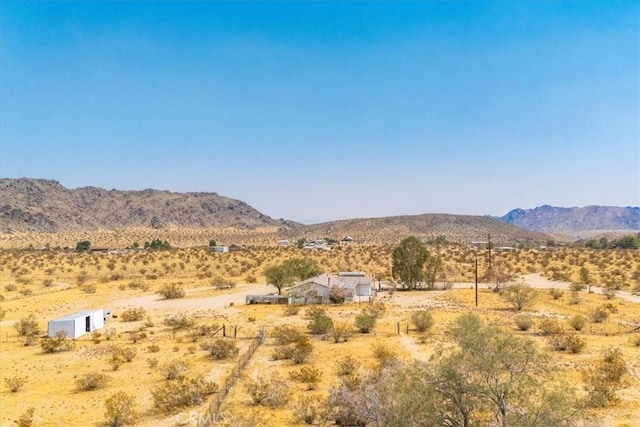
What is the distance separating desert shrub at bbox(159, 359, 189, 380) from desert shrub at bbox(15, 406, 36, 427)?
5.91 meters

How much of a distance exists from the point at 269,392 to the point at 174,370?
627 cm

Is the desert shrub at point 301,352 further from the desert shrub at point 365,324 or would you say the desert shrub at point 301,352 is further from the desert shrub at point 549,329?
the desert shrub at point 549,329

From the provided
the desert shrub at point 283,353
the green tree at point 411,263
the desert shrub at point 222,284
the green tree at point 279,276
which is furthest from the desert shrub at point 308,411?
the desert shrub at point 222,284

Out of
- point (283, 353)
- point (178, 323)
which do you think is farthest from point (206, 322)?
point (283, 353)

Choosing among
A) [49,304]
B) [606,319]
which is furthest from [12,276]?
[606,319]

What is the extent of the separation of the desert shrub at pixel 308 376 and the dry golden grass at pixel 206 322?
0.33 metres

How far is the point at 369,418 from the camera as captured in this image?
56.4 ft

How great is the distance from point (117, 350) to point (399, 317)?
20674 mm

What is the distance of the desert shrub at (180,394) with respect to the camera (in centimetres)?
2025

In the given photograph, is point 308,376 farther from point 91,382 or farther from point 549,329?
point 549,329

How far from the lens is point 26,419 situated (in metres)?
18.8

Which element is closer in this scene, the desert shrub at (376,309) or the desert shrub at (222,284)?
the desert shrub at (376,309)

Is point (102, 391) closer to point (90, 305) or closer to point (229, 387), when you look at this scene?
point (229, 387)

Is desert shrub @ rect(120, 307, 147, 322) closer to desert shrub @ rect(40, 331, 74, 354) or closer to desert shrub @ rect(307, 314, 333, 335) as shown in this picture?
desert shrub @ rect(40, 331, 74, 354)
